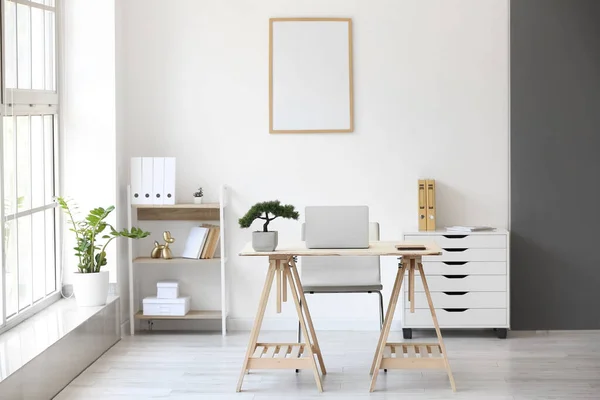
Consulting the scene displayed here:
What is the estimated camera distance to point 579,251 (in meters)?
6.30

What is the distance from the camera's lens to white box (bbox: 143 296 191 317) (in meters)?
6.30

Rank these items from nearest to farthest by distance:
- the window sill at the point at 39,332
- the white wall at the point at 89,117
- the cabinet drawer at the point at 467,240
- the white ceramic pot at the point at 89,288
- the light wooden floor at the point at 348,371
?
the window sill at the point at 39,332 → the light wooden floor at the point at 348,371 → the white ceramic pot at the point at 89,288 → the cabinet drawer at the point at 467,240 → the white wall at the point at 89,117

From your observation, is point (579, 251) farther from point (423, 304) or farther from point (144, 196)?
point (144, 196)

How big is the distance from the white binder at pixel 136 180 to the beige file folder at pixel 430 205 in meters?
2.01

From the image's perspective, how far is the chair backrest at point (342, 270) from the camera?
5.55 meters

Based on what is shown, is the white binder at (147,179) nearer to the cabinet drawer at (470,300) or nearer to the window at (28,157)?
the window at (28,157)

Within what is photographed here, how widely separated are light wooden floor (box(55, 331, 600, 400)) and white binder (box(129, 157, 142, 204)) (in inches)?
38.4

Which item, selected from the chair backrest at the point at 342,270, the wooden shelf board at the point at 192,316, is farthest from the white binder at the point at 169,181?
the chair backrest at the point at 342,270

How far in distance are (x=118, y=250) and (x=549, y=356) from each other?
Answer: 2963mm

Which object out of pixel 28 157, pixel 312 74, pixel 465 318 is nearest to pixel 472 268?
pixel 465 318

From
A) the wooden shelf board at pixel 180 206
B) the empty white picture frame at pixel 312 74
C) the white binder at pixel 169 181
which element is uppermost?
the empty white picture frame at pixel 312 74

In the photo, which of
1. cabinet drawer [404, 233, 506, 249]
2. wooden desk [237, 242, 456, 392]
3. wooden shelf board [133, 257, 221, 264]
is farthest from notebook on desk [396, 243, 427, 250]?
wooden shelf board [133, 257, 221, 264]

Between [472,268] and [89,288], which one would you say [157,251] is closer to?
[89,288]

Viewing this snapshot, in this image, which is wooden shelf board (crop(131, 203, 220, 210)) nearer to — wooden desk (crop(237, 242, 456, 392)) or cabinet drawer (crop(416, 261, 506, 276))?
wooden desk (crop(237, 242, 456, 392))
